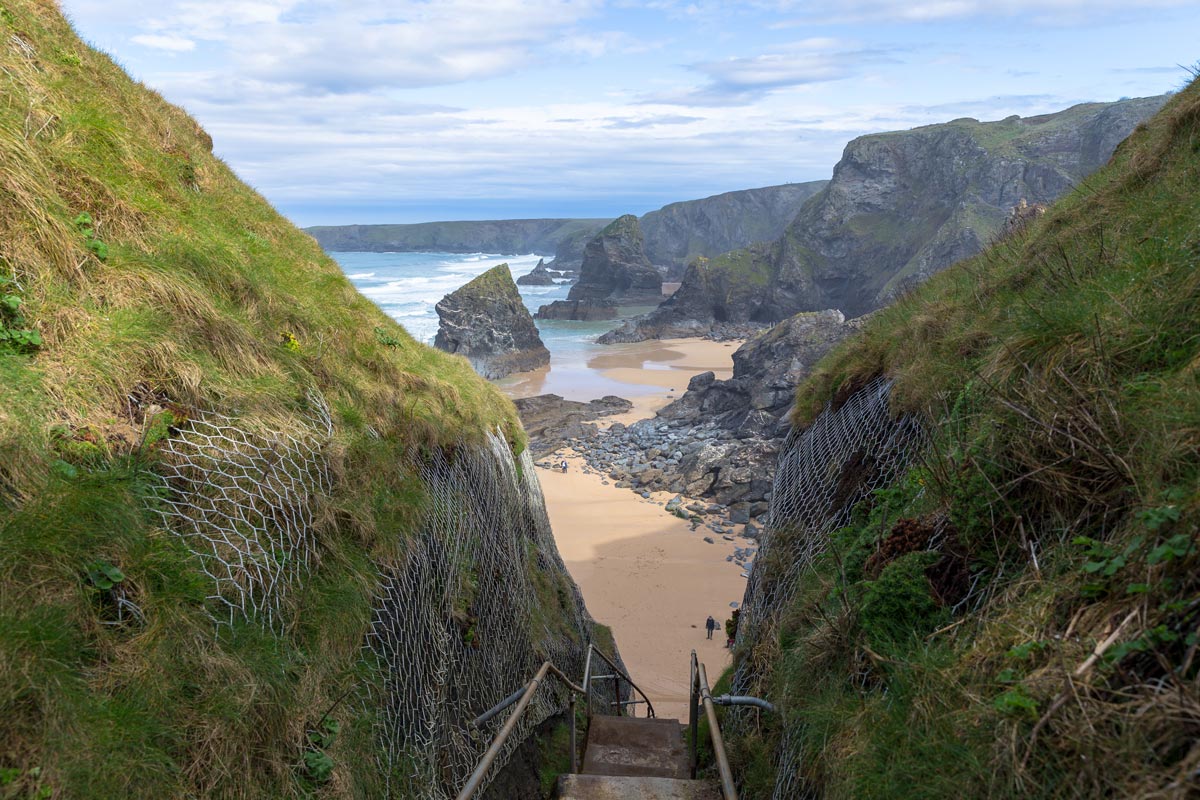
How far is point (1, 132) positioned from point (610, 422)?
3380 centimetres

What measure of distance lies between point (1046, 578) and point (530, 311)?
83.9 m

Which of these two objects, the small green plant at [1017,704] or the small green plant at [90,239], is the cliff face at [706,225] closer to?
the small green plant at [90,239]

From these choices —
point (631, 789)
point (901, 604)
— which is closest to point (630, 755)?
point (631, 789)

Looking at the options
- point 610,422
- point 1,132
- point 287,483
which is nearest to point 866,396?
point 287,483

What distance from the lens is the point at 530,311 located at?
3344 inches

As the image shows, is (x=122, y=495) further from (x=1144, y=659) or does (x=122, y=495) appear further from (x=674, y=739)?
(x=674, y=739)

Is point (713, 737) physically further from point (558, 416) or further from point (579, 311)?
point (579, 311)

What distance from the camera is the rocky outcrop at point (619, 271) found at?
9181 cm

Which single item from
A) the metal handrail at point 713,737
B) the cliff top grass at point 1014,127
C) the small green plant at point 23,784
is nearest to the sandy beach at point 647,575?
the metal handrail at point 713,737

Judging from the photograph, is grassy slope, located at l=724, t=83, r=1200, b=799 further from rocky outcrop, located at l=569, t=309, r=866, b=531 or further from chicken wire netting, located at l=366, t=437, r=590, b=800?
rocky outcrop, located at l=569, t=309, r=866, b=531

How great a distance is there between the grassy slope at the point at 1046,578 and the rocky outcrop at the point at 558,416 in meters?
28.6

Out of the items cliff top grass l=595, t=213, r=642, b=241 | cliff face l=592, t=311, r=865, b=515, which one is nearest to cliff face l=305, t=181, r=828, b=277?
cliff top grass l=595, t=213, r=642, b=241

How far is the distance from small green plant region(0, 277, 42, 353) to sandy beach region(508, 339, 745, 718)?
1185 cm

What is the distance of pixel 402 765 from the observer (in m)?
3.79
